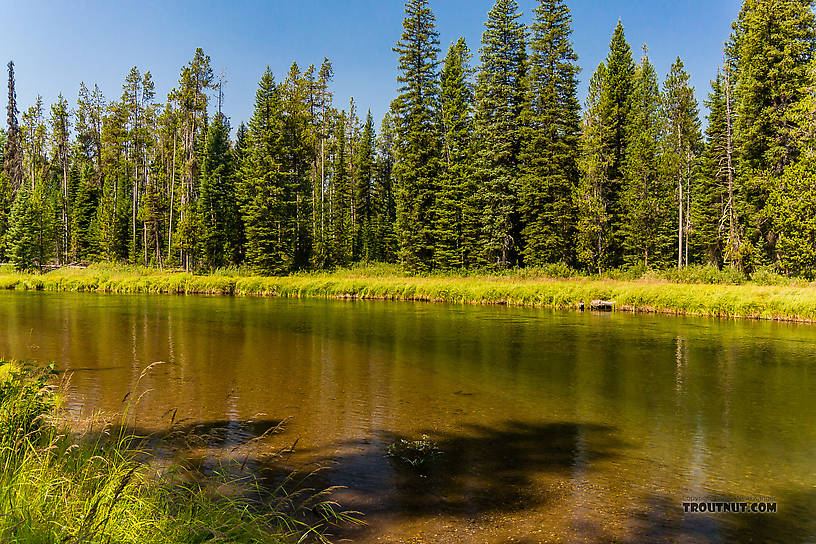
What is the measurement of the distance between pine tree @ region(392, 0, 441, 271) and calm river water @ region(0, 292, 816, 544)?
999 inches

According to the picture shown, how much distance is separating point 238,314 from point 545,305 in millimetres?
18486

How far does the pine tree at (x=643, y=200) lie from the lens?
137ft

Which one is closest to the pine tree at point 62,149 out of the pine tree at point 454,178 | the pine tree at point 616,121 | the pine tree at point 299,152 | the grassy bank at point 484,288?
the grassy bank at point 484,288

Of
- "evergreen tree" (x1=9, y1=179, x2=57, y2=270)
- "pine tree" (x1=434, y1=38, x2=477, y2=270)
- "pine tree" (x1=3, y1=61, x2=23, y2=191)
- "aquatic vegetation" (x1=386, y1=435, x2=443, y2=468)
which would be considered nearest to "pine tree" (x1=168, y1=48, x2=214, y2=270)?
"evergreen tree" (x1=9, y1=179, x2=57, y2=270)

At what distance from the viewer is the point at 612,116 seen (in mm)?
41812

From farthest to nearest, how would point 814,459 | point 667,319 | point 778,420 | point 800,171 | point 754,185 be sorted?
point 754,185 < point 800,171 < point 667,319 < point 778,420 < point 814,459

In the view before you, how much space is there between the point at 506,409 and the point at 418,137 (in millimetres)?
40451

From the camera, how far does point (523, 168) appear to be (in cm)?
4362

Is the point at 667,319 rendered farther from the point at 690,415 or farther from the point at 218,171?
the point at 218,171

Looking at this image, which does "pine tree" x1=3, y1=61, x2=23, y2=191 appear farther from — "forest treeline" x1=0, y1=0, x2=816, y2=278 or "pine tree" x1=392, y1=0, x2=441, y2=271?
"pine tree" x1=392, y1=0, x2=441, y2=271

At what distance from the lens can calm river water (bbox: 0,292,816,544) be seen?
5.81 metres

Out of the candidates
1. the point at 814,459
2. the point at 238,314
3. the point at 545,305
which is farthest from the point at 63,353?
the point at 545,305

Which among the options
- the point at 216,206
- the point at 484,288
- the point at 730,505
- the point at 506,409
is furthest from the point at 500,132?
the point at 730,505

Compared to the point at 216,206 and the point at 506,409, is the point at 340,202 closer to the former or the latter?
the point at 216,206
